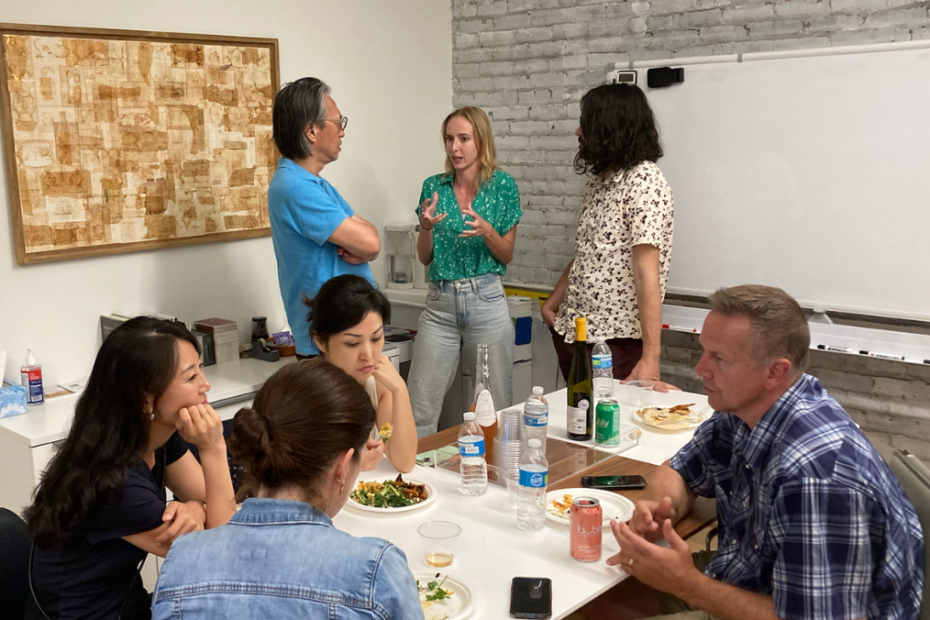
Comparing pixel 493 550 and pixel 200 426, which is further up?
pixel 200 426

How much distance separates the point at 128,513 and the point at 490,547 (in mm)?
720

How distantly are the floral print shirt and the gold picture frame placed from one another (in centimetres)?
153

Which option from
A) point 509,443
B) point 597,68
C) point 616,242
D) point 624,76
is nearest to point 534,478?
point 509,443

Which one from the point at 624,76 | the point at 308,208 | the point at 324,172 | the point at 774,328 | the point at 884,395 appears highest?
the point at 624,76

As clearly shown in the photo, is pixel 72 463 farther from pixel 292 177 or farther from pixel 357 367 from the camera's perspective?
pixel 292 177

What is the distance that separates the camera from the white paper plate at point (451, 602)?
57.6 inches

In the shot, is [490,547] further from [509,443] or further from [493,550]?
[509,443]

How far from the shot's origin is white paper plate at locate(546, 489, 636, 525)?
74.1 inches

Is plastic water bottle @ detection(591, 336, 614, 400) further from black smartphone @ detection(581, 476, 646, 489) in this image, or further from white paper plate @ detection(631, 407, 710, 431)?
black smartphone @ detection(581, 476, 646, 489)

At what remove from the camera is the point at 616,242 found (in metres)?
3.17

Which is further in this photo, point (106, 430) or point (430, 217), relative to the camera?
point (430, 217)

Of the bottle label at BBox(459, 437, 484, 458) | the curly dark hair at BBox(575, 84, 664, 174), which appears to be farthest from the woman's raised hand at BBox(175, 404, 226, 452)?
the curly dark hair at BBox(575, 84, 664, 174)

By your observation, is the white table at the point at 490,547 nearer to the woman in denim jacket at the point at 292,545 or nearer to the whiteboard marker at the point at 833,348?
the woman in denim jacket at the point at 292,545

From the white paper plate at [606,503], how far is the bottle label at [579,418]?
0.34 metres
